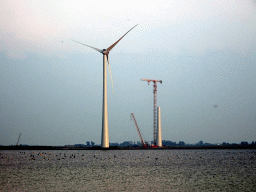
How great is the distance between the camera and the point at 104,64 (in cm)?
13338

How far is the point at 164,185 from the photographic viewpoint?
44219 mm

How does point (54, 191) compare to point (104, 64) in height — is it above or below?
below

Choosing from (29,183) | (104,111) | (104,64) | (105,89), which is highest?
(104,64)

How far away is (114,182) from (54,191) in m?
10.4

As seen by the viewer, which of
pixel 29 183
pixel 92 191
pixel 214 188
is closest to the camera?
pixel 92 191

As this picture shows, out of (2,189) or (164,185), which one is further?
(164,185)

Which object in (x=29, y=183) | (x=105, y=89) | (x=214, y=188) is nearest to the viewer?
(x=214, y=188)

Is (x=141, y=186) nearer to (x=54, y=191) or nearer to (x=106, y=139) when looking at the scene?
(x=54, y=191)

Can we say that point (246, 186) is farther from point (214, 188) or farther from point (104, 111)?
point (104, 111)

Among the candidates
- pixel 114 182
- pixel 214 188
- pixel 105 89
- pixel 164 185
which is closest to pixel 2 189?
pixel 114 182

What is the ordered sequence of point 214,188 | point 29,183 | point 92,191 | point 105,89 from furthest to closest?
1. point 105,89
2. point 29,183
3. point 214,188
4. point 92,191

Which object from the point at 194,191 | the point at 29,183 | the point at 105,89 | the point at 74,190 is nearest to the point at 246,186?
the point at 194,191

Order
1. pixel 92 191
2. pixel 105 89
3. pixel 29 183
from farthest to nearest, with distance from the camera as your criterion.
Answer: pixel 105 89
pixel 29 183
pixel 92 191

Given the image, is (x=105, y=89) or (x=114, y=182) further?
(x=105, y=89)
